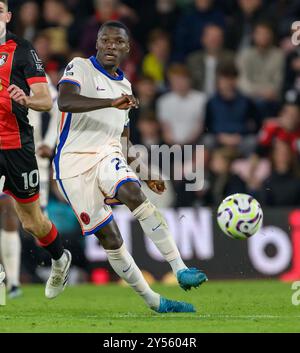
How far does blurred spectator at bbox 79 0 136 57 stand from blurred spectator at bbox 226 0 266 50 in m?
1.53

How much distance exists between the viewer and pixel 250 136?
1487 cm

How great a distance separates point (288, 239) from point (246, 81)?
3317 millimetres

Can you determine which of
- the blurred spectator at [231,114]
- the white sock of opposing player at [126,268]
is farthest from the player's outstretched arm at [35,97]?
the blurred spectator at [231,114]

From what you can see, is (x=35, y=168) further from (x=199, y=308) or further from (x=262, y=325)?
(x=262, y=325)

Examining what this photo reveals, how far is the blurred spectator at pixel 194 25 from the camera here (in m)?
16.1

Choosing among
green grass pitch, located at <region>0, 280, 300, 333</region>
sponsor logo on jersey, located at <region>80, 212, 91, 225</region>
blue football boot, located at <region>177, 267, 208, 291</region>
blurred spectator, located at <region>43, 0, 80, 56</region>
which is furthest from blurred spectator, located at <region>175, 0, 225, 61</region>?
blue football boot, located at <region>177, 267, 208, 291</region>

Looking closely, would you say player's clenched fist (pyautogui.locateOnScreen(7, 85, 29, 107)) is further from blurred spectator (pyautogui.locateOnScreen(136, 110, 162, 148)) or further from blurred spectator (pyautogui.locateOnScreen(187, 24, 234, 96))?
blurred spectator (pyautogui.locateOnScreen(187, 24, 234, 96))

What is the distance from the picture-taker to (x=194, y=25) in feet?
53.1

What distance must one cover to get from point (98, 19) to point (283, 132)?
11.0 ft

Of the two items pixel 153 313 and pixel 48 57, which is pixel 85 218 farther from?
pixel 48 57

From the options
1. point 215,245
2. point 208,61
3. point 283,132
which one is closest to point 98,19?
point 208,61

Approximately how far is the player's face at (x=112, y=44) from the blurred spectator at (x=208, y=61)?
22.1 ft

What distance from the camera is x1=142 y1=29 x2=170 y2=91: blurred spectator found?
1620cm

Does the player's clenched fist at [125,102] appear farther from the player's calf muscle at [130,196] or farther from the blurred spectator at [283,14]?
the blurred spectator at [283,14]
